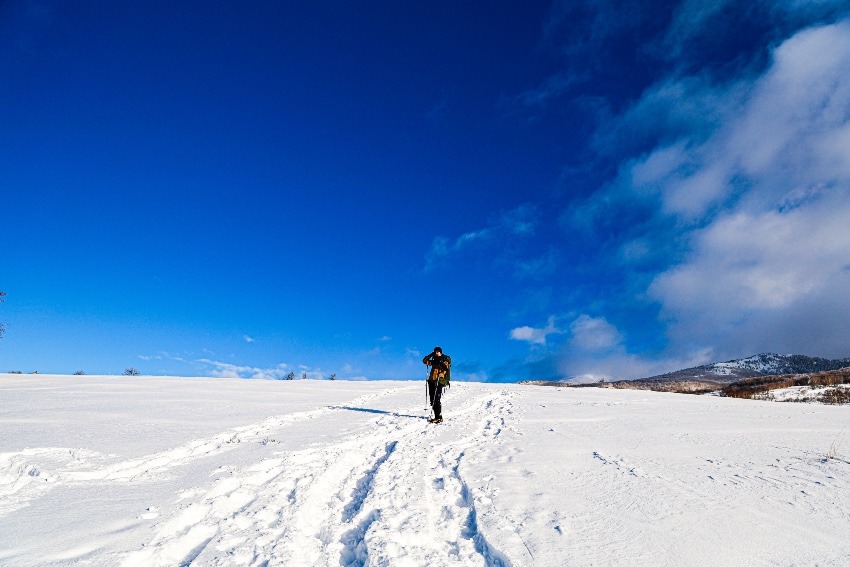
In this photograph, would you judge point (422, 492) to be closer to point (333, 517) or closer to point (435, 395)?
point (333, 517)

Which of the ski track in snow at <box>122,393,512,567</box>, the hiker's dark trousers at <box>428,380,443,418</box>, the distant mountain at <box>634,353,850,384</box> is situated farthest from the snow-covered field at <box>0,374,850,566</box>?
the distant mountain at <box>634,353,850,384</box>

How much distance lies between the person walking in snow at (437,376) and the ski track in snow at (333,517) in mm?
4283

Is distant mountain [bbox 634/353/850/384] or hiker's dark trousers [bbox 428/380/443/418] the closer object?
hiker's dark trousers [bbox 428/380/443/418]

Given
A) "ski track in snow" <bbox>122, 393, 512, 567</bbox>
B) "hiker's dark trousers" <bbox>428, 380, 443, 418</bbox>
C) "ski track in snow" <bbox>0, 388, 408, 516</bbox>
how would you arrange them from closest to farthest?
1. "ski track in snow" <bbox>122, 393, 512, 567</bbox>
2. "ski track in snow" <bbox>0, 388, 408, 516</bbox>
3. "hiker's dark trousers" <bbox>428, 380, 443, 418</bbox>

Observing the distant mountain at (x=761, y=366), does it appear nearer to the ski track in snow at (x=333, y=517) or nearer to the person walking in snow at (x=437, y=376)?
the person walking in snow at (x=437, y=376)

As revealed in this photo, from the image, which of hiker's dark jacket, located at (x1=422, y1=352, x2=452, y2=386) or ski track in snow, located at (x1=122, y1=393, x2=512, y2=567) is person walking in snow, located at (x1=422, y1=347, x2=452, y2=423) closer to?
hiker's dark jacket, located at (x1=422, y1=352, x2=452, y2=386)

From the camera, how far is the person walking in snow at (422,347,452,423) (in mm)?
13287

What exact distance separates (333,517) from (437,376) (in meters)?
8.49

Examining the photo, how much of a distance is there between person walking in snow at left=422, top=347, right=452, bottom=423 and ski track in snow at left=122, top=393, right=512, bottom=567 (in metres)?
4.28

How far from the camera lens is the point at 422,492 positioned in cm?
645

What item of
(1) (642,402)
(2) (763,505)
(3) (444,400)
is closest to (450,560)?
(2) (763,505)

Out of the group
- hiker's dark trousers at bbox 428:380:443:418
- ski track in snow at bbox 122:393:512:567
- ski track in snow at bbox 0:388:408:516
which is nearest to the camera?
ski track in snow at bbox 122:393:512:567

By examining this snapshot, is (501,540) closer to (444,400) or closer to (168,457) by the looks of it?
(168,457)

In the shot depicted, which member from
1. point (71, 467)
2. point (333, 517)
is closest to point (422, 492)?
point (333, 517)
